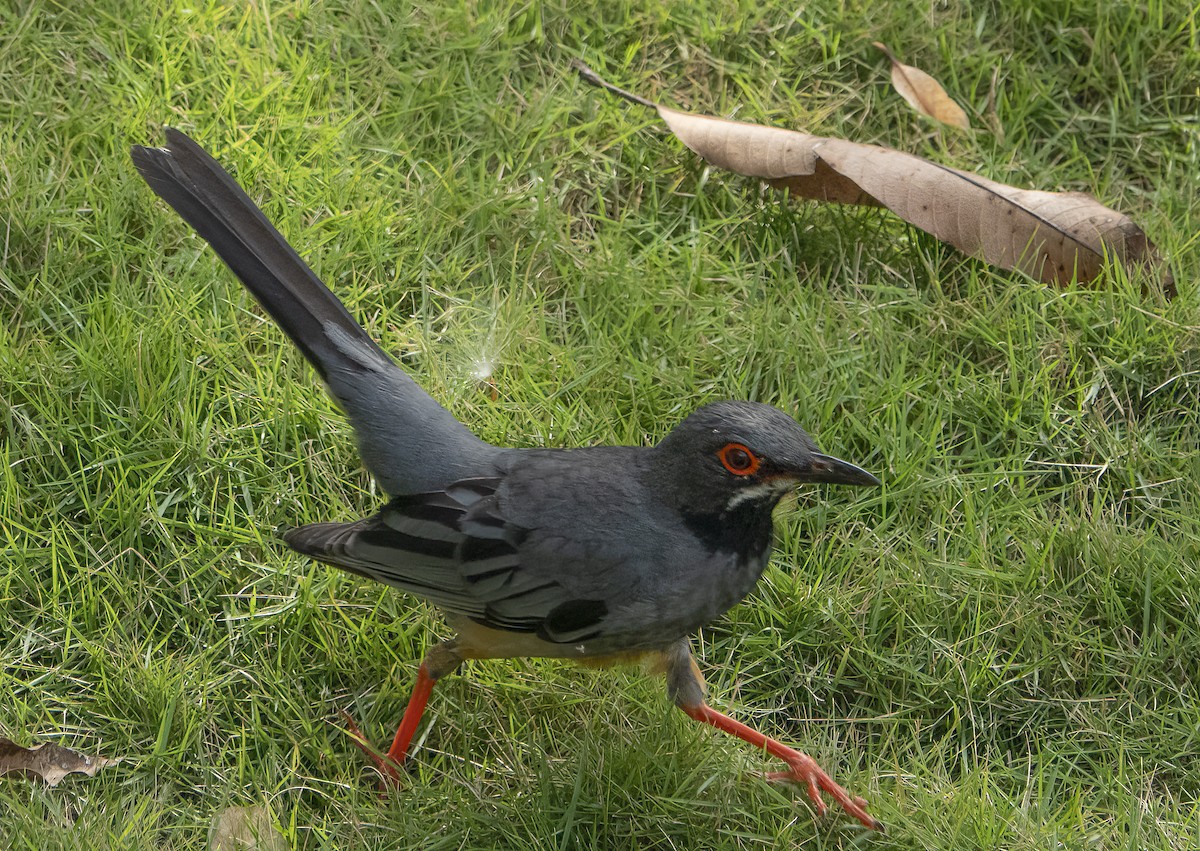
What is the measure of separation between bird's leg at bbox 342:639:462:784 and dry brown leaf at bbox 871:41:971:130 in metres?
3.44

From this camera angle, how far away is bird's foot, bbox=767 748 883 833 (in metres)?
4.22

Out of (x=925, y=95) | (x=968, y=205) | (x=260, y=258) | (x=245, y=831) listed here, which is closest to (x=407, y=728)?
(x=245, y=831)

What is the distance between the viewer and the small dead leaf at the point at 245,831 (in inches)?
162

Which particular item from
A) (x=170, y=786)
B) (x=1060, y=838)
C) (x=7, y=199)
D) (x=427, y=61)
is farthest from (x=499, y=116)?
(x=1060, y=838)

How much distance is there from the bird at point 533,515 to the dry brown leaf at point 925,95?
8.71ft

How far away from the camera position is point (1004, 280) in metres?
5.61

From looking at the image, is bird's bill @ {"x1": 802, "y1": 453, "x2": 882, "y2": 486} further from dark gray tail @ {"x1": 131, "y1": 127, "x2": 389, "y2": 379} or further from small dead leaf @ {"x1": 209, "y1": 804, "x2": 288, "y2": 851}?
small dead leaf @ {"x1": 209, "y1": 804, "x2": 288, "y2": 851}

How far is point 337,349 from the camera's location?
4480 mm

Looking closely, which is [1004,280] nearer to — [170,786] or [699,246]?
[699,246]

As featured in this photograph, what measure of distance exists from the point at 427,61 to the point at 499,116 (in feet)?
1.51

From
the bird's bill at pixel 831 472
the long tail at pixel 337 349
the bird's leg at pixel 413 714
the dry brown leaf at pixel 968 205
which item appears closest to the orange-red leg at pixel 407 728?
the bird's leg at pixel 413 714

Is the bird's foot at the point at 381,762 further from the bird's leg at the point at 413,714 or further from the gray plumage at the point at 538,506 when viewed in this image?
the gray plumage at the point at 538,506

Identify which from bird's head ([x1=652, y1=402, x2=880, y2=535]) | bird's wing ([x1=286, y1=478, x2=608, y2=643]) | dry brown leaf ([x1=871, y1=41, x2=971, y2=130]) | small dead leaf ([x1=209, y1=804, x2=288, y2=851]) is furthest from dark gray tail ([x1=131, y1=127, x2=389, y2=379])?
dry brown leaf ([x1=871, y1=41, x2=971, y2=130])

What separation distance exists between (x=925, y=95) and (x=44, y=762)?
4.63 m
